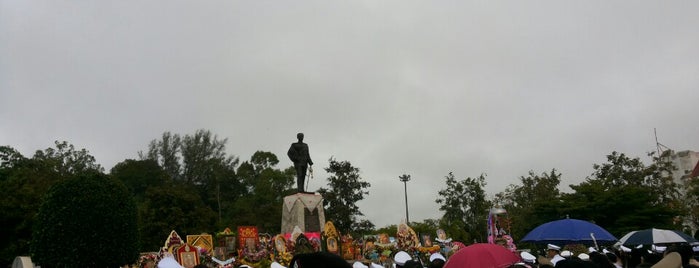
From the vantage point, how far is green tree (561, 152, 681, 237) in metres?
29.8

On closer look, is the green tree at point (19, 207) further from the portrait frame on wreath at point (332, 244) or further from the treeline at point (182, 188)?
the portrait frame on wreath at point (332, 244)

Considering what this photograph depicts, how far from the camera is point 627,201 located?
30359 millimetres

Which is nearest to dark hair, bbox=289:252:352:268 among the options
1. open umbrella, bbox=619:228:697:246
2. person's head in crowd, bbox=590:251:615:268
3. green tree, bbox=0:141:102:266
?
person's head in crowd, bbox=590:251:615:268

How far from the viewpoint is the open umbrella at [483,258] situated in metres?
4.38

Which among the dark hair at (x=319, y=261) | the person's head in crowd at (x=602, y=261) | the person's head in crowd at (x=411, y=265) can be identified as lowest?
the person's head in crowd at (x=602, y=261)

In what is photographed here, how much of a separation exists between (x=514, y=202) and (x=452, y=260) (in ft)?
124

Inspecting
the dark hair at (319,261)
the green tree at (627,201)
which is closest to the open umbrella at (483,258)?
the dark hair at (319,261)

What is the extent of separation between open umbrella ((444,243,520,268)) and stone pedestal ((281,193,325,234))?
15.3 m

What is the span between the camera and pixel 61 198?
10.8 metres

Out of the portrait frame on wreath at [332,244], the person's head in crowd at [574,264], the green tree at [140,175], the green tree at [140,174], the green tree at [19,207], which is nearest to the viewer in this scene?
the person's head in crowd at [574,264]

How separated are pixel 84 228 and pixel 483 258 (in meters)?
8.61

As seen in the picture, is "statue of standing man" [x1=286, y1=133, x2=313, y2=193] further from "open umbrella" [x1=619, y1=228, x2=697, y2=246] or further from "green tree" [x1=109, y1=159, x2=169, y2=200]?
"green tree" [x1=109, y1=159, x2=169, y2=200]

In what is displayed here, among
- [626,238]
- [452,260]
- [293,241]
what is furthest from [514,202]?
[452,260]

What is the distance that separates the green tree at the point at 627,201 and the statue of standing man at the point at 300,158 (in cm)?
1662
